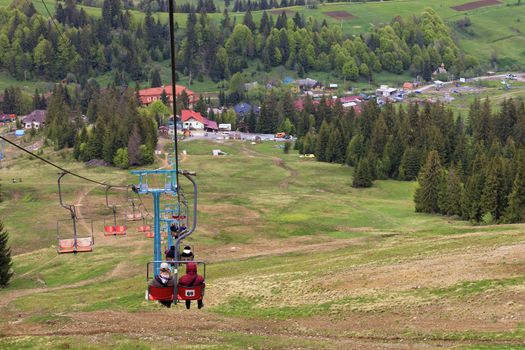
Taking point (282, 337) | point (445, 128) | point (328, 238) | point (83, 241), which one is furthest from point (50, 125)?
point (282, 337)

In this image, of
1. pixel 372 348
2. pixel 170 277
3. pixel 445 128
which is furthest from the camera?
pixel 445 128

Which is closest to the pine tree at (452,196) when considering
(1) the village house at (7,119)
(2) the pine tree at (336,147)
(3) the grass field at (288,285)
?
(3) the grass field at (288,285)

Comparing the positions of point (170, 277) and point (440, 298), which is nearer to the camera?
point (170, 277)

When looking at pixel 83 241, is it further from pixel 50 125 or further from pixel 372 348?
pixel 50 125

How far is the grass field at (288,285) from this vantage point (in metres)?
33.6

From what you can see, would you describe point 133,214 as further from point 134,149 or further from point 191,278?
point 134,149

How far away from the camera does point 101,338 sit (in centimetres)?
3578

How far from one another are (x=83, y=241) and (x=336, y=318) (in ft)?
71.5

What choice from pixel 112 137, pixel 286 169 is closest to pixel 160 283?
pixel 286 169

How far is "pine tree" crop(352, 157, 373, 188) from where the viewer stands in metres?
107

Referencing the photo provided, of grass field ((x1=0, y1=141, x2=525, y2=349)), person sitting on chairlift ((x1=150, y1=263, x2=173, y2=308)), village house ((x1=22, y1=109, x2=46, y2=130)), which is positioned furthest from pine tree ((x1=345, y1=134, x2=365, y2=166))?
person sitting on chairlift ((x1=150, y1=263, x2=173, y2=308))

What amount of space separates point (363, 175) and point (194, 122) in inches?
2832

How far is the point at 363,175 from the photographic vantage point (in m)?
108

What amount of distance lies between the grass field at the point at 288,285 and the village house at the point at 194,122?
7969 centimetres
